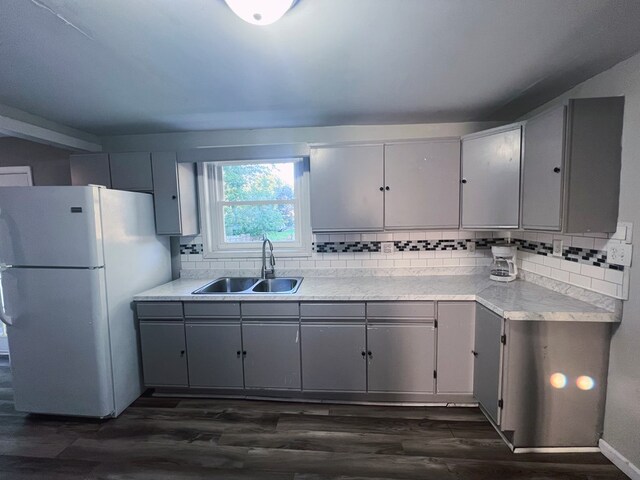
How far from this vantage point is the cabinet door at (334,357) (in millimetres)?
2111

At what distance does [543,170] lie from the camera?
1.76 metres

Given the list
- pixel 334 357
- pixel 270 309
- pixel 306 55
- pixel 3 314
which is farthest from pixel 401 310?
pixel 3 314

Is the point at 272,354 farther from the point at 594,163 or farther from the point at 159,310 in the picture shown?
the point at 594,163

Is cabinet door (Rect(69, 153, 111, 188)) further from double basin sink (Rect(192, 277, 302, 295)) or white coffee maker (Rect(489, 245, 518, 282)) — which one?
white coffee maker (Rect(489, 245, 518, 282))

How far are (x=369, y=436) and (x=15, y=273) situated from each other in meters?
2.72

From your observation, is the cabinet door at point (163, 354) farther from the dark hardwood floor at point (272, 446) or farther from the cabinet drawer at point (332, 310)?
the cabinet drawer at point (332, 310)

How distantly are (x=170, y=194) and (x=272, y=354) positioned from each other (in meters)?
1.66

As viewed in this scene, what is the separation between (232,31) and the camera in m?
1.23

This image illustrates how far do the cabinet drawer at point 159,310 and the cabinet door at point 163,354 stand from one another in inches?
2.4

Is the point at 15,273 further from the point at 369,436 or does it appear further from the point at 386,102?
the point at 386,102

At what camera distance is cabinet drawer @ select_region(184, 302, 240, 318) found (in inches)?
85.8

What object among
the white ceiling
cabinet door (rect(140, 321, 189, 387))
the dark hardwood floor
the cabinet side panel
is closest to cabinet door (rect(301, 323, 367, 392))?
the dark hardwood floor

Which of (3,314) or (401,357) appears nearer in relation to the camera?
(3,314)

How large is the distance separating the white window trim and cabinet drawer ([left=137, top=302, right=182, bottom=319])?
26.4 inches
